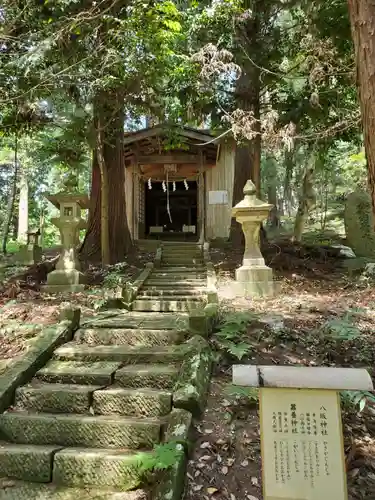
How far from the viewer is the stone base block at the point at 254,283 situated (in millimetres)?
7906

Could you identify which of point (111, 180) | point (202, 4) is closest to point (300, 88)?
point (202, 4)

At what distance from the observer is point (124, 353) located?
4.77 metres

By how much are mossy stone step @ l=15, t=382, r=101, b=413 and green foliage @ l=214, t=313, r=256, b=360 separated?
1.62 meters

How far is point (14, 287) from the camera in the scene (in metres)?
8.10

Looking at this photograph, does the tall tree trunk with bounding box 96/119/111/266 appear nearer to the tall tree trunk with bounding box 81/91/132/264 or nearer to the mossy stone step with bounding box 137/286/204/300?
the tall tree trunk with bounding box 81/91/132/264

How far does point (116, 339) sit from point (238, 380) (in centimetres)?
312

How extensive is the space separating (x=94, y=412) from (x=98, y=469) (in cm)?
75

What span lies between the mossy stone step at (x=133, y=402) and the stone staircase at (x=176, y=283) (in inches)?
131

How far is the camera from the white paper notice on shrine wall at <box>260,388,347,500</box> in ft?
7.75

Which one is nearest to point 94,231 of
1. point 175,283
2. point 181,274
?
point 181,274

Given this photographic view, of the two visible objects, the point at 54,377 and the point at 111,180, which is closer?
the point at 54,377

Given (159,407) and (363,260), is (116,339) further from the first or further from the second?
(363,260)

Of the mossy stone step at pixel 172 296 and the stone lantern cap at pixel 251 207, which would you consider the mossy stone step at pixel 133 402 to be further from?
the stone lantern cap at pixel 251 207

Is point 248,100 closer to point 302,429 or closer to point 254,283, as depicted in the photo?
point 254,283
